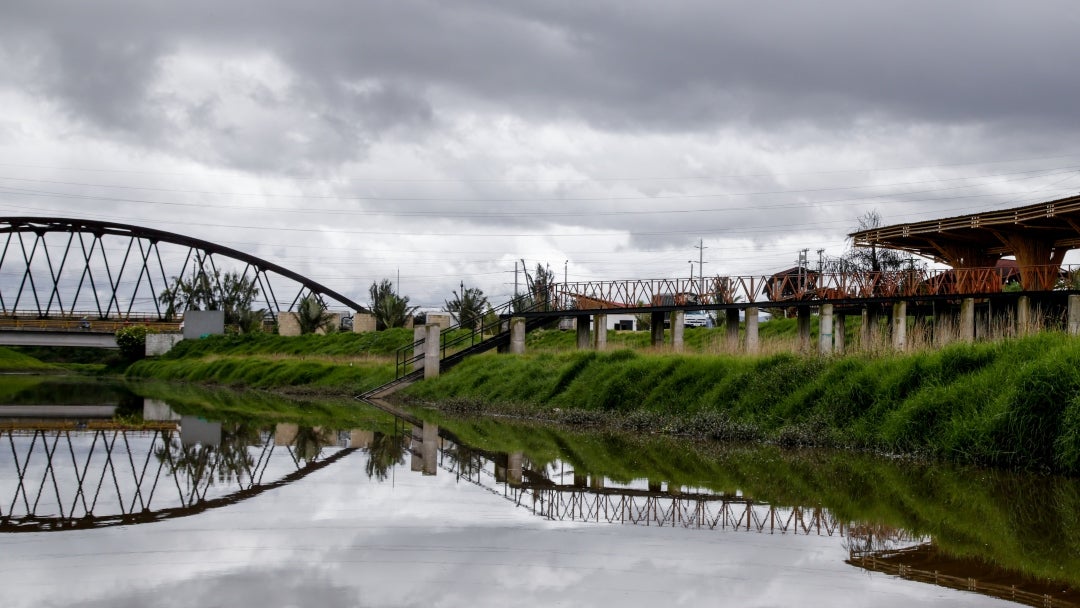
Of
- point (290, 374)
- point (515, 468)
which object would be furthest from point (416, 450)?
point (290, 374)

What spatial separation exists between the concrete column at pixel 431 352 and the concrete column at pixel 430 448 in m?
12.8

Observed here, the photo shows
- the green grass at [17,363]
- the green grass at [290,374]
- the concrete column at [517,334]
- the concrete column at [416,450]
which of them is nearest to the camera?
the concrete column at [416,450]

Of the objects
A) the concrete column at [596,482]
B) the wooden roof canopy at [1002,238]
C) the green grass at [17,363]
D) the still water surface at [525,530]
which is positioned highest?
the wooden roof canopy at [1002,238]

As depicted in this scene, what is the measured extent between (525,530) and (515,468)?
5.25 m

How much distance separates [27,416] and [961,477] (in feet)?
78.0

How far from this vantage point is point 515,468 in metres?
14.5

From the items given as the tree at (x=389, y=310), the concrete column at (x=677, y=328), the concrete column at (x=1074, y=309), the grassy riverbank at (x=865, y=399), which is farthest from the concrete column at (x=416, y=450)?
the tree at (x=389, y=310)

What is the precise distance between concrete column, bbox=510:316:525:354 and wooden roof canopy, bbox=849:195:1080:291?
1455 cm

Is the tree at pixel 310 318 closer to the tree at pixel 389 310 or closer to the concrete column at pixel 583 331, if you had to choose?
the tree at pixel 389 310

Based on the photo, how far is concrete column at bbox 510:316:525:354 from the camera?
39.0 metres

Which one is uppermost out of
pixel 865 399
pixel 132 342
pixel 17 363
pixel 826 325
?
pixel 826 325

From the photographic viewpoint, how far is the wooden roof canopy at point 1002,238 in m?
34.7

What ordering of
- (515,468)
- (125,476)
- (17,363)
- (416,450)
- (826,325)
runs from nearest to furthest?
(125,476) → (515,468) → (416,450) → (826,325) → (17,363)

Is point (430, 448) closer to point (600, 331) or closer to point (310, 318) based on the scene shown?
point (600, 331)
